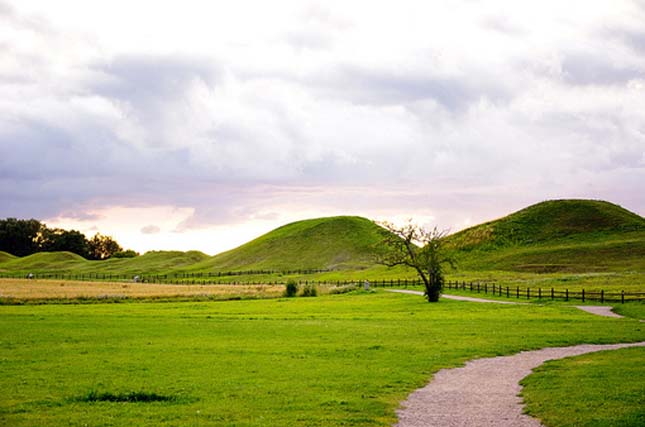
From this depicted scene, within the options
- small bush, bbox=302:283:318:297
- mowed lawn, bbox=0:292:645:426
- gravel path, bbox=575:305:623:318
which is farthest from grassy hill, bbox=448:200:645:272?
mowed lawn, bbox=0:292:645:426

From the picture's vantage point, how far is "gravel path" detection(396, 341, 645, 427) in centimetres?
1714

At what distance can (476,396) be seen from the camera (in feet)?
66.8

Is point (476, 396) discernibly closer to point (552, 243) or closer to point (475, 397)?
point (475, 397)

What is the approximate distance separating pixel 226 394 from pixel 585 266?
383 ft

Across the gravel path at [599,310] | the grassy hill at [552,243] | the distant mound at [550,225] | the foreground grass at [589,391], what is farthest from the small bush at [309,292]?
the distant mound at [550,225]

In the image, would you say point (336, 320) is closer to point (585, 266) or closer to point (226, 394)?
point (226, 394)

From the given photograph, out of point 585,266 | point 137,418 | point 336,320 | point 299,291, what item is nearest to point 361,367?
point 137,418

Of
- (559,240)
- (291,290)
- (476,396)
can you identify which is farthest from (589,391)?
(559,240)

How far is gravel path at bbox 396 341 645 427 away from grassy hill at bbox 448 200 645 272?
9894 centimetres

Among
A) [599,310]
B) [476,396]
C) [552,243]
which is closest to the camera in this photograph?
[476,396]

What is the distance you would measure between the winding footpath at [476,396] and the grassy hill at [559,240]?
322 ft

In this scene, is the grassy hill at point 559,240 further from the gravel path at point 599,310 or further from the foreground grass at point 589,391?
the foreground grass at point 589,391

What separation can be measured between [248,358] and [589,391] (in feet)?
43.0

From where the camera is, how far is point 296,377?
23.2 metres
